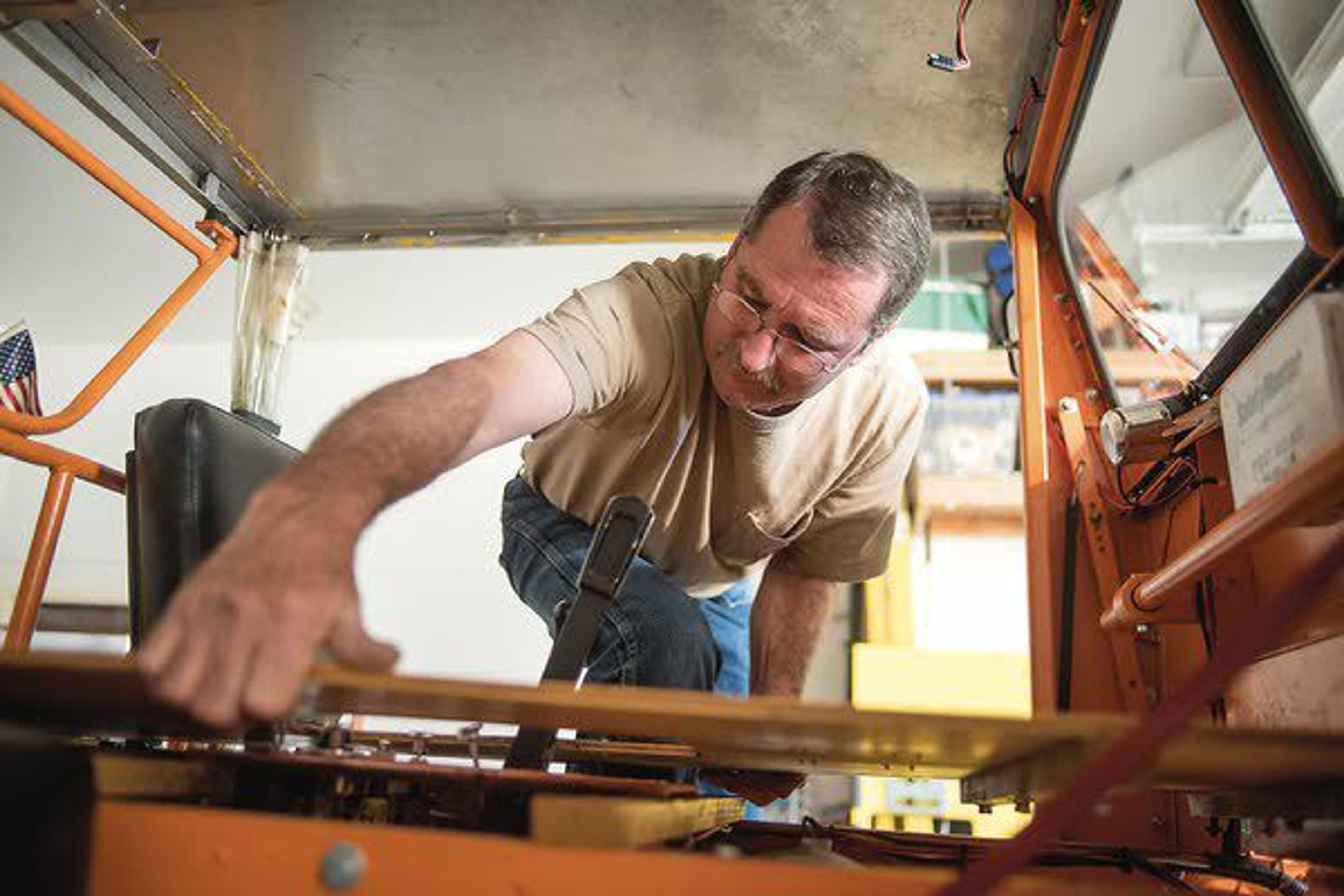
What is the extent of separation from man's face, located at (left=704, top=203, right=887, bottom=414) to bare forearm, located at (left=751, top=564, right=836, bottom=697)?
666 mm

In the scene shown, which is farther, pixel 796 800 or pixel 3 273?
pixel 3 273

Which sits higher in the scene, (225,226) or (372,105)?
(372,105)

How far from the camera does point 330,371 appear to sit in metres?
4.01

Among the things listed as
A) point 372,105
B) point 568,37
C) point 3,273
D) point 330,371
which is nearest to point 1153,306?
point 568,37

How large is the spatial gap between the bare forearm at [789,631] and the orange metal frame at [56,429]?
1289mm

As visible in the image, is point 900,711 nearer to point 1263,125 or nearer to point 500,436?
point 500,436

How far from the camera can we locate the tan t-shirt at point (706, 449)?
1.46 meters

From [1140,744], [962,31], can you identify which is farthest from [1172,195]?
[1140,744]

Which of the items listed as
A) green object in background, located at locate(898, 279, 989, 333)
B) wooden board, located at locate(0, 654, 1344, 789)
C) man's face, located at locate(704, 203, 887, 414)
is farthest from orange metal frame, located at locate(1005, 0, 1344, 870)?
green object in background, located at locate(898, 279, 989, 333)

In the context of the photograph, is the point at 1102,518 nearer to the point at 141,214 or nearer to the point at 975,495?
the point at 975,495

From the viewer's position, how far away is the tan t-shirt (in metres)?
1.46

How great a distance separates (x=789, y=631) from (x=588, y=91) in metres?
1.21

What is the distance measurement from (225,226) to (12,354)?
67 cm

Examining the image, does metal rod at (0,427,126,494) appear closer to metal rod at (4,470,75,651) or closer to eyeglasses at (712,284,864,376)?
metal rod at (4,470,75,651)
